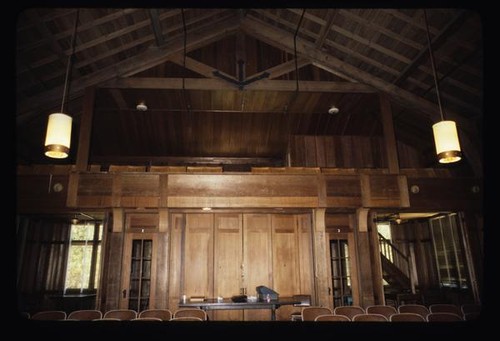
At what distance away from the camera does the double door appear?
796cm

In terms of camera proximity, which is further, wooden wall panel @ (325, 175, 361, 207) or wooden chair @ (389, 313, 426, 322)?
wooden wall panel @ (325, 175, 361, 207)

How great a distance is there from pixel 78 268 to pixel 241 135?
6632 millimetres

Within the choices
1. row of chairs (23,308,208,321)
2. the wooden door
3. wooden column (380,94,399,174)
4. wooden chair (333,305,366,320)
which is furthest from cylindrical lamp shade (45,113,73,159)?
wooden column (380,94,399,174)

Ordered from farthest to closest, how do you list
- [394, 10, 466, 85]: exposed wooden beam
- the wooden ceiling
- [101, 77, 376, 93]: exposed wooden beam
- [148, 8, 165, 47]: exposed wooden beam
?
[101, 77, 376, 93]: exposed wooden beam, [148, 8, 165, 47]: exposed wooden beam, the wooden ceiling, [394, 10, 466, 85]: exposed wooden beam

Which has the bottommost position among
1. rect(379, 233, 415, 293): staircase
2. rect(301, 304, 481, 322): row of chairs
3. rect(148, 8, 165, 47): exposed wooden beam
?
rect(301, 304, 481, 322): row of chairs

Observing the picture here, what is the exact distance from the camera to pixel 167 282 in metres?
7.56

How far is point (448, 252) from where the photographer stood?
34.6 ft

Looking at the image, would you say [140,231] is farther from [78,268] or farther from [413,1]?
[413,1]

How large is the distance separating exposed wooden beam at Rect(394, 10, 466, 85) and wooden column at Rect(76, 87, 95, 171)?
22.7ft

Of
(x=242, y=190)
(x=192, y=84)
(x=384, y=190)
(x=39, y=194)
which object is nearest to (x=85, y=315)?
(x=39, y=194)

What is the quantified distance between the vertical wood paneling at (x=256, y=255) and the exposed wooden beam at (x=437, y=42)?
14.6 ft

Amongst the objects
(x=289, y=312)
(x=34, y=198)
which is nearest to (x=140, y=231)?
(x=34, y=198)

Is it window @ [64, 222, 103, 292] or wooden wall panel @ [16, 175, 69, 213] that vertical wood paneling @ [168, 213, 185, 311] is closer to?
wooden wall panel @ [16, 175, 69, 213]

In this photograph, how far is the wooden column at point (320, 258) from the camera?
7.31 m
